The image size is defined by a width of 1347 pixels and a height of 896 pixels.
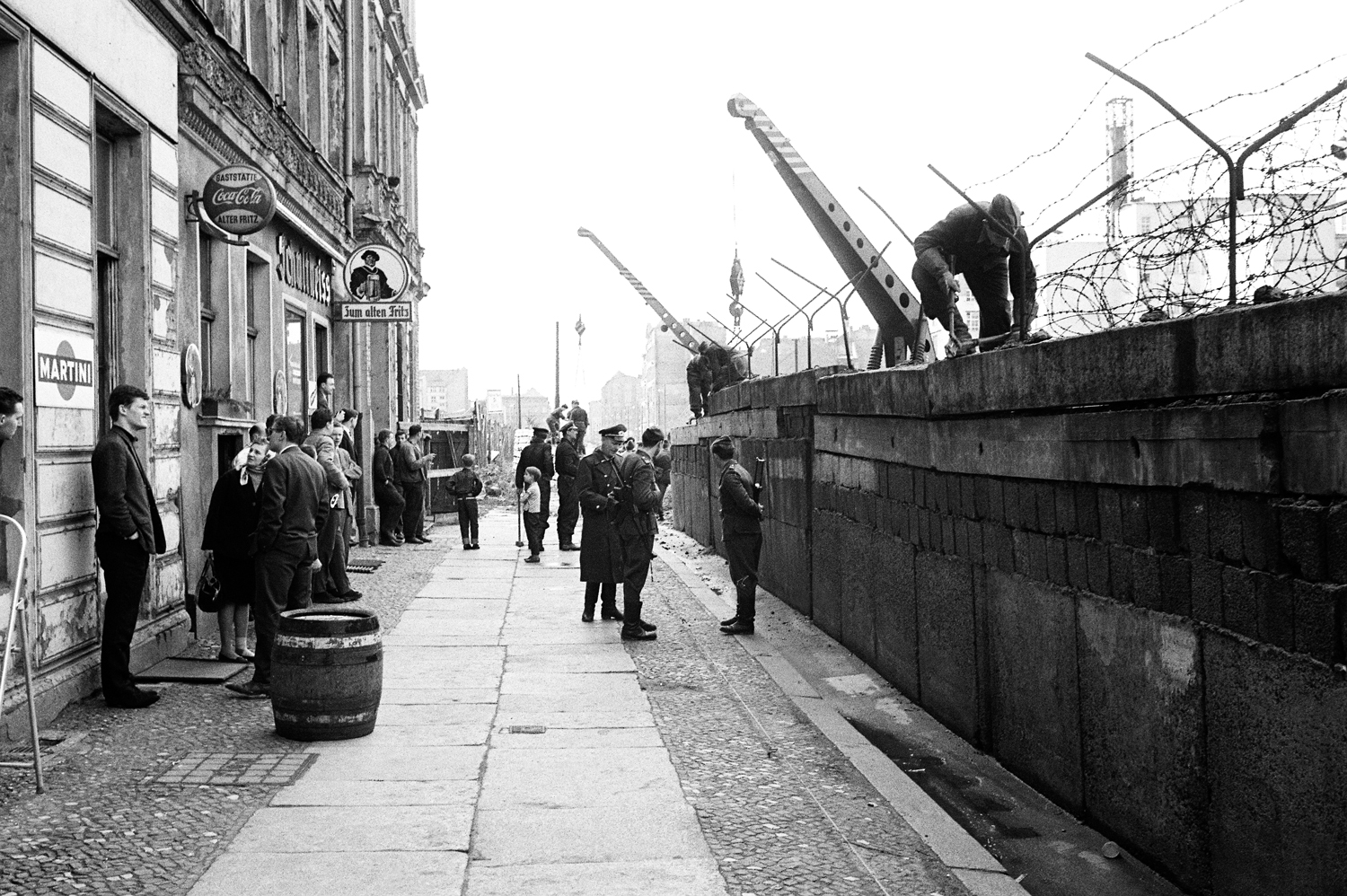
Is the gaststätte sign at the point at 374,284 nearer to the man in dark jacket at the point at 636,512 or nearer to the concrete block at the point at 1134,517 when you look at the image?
the man in dark jacket at the point at 636,512

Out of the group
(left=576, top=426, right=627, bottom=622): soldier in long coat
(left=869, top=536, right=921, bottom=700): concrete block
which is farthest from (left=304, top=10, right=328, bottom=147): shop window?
(left=869, top=536, right=921, bottom=700): concrete block

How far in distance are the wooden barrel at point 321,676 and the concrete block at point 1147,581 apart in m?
3.88

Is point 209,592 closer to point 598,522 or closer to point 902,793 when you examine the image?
point 598,522

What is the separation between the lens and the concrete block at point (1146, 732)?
199 inches

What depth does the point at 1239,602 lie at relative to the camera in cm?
472

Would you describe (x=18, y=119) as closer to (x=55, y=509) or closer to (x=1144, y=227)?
(x=55, y=509)

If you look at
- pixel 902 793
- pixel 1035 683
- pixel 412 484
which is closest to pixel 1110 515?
pixel 1035 683

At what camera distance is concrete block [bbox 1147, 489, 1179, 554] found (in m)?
5.20

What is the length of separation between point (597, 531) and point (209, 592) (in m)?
3.67

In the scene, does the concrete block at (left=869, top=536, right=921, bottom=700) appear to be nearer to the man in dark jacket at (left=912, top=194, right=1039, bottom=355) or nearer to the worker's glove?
the man in dark jacket at (left=912, top=194, right=1039, bottom=355)

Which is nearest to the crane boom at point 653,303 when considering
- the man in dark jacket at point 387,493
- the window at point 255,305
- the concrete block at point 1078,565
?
the man in dark jacket at point 387,493

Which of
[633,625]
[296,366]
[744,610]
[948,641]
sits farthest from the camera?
[296,366]

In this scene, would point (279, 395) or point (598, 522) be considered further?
point (279, 395)

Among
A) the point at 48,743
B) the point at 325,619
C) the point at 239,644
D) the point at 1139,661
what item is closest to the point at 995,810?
the point at 1139,661
